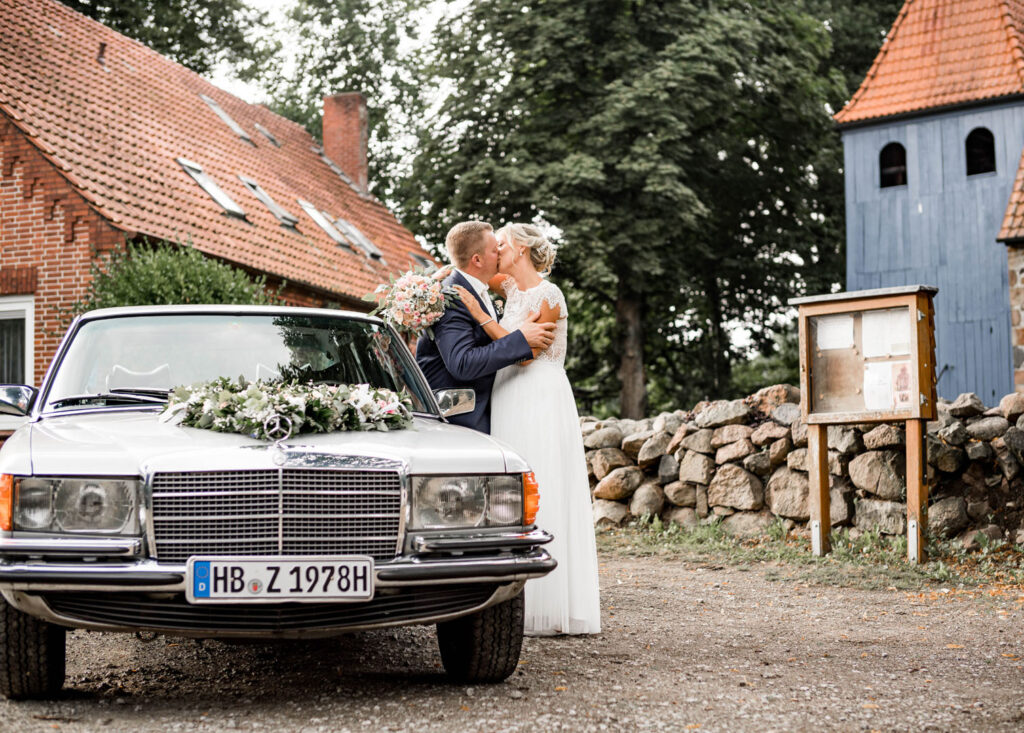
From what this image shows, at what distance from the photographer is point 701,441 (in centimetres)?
1203

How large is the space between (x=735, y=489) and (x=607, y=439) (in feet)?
5.94

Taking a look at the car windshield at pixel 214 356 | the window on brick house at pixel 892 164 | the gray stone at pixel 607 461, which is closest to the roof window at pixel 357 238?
the window on brick house at pixel 892 164

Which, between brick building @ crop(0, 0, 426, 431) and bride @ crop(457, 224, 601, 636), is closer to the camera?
bride @ crop(457, 224, 601, 636)

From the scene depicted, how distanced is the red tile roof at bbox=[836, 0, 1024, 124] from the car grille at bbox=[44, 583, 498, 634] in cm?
2152

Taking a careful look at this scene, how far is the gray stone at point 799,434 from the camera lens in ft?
36.6

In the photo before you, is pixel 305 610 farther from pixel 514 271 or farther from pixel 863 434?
pixel 863 434

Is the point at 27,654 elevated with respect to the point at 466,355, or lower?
lower

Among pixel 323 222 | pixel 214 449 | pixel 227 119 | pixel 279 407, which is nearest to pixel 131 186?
pixel 323 222

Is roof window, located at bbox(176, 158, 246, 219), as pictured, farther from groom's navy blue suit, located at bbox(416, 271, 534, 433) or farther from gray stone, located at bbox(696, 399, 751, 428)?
groom's navy blue suit, located at bbox(416, 271, 534, 433)

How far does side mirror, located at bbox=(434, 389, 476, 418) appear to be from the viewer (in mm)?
5777

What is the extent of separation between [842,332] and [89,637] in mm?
6432

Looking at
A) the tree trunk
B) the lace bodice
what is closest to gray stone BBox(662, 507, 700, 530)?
the lace bodice

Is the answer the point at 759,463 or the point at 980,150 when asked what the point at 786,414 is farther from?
the point at 980,150

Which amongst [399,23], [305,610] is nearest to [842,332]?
[305,610]
